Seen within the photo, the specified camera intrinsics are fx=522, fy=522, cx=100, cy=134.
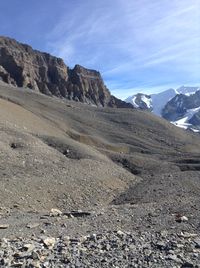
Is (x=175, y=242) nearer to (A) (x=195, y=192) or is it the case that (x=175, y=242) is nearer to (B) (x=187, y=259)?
(B) (x=187, y=259)

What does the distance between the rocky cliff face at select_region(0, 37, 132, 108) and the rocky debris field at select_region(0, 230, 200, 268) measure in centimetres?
12720

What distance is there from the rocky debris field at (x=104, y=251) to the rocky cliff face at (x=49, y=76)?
12720 cm

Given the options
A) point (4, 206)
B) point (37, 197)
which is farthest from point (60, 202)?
point (4, 206)

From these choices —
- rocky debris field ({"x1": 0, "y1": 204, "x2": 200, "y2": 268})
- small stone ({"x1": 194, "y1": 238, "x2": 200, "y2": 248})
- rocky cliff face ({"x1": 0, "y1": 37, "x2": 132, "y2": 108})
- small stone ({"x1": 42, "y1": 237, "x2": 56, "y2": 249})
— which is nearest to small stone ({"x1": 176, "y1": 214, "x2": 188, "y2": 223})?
rocky debris field ({"x1": 0, "y1": 204, "x2": 200, "y2": 268})

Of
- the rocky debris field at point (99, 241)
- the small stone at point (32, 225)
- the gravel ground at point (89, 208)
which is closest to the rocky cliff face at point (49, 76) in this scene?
the gravel ground at point (89, 208)

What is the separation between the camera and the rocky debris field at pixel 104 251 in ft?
43.9

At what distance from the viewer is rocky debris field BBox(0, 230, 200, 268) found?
43.9ft

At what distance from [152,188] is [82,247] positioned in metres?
20.4

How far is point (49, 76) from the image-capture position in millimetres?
173375

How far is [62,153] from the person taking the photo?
42812 mm

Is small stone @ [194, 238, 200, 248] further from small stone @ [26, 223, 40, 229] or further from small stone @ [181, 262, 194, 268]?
small stone @ [26, 223, 40, 229]

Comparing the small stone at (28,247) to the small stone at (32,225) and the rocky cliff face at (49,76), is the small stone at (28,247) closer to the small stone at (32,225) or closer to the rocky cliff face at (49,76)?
the small stone at (32,225)

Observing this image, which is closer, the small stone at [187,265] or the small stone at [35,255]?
the small stone at [187,265]

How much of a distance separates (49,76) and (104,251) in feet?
530
